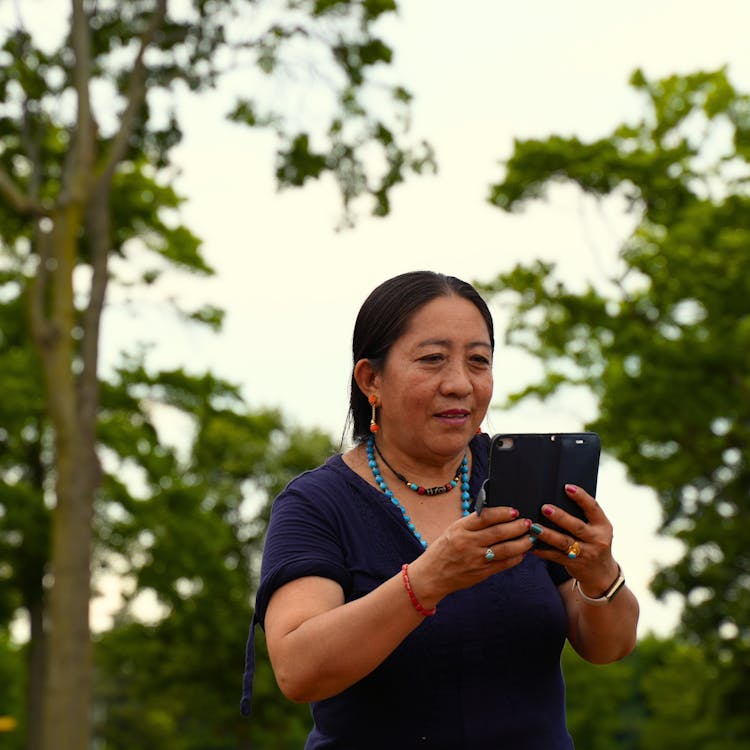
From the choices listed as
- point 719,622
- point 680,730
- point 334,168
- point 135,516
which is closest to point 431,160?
point 334,168

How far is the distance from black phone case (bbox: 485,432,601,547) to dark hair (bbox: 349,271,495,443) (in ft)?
1.44

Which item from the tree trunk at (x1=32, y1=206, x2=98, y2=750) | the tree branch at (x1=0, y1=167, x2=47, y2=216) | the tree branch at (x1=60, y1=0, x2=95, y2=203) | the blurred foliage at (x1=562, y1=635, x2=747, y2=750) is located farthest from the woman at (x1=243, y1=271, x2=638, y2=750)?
the blurred foliage at (x1=562, y1=635, x2=747, y2=750)

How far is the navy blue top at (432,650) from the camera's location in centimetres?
254

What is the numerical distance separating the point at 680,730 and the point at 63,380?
1762 inches

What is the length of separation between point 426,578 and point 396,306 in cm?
72

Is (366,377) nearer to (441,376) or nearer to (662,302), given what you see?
(441,376)

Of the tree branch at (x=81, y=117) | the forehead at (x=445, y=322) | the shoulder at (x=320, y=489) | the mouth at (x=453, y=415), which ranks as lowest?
A: the shoulder at (x=320, y=489)

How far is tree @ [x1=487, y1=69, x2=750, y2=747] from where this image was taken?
17.7 metres

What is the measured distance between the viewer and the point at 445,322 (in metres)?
2.73

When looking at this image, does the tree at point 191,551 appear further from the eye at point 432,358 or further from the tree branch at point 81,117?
the eye at point 432,358

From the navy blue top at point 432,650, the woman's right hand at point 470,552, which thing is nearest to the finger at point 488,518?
the woman's right hand at point 470,552

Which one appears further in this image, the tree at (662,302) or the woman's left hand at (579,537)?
the tree at (662,302)

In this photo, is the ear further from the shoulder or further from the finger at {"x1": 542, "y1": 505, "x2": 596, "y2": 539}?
the finger at {"x1": 542, "y1": 505, "x2": 596, "y2": 539}

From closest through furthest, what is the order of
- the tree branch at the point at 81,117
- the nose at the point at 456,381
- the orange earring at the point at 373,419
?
the nose at the point at 456,381
the orange earring at the point at 373,419
the tree branch at the point at 81,117
